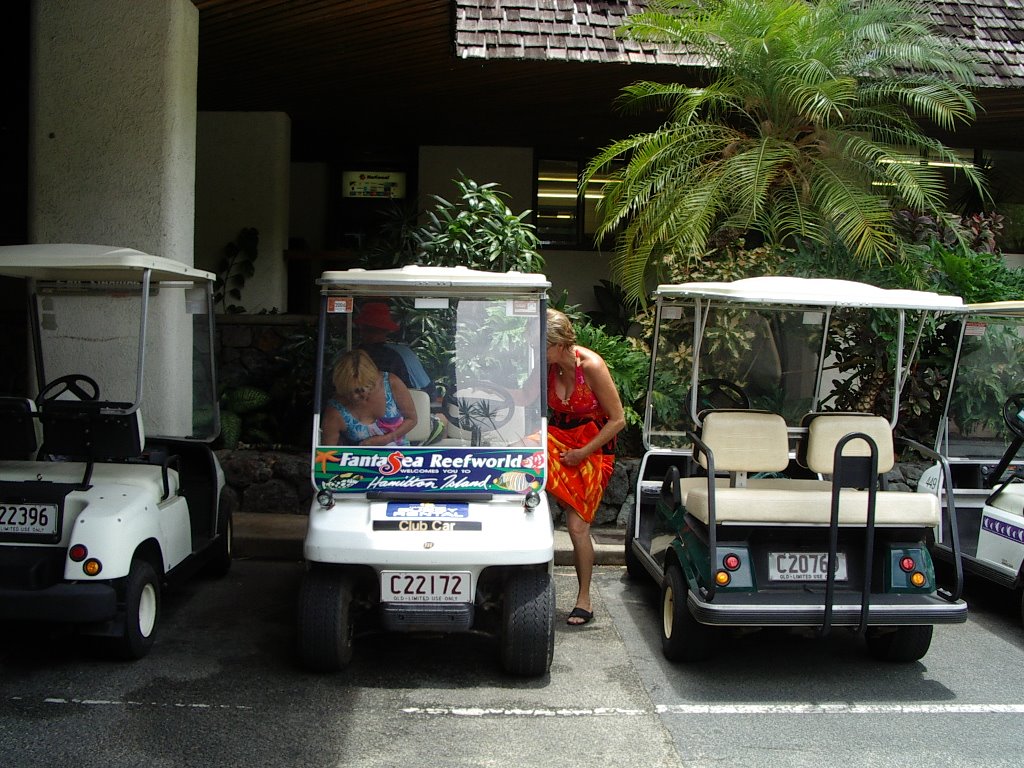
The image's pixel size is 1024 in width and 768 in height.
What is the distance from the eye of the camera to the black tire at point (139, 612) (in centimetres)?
449

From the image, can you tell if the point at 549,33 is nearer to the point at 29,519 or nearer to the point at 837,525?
the point at 837,525

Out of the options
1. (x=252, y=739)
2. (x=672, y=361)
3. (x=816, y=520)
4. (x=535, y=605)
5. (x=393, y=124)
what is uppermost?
(x=393, y=124)

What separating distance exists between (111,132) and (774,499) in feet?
17.1

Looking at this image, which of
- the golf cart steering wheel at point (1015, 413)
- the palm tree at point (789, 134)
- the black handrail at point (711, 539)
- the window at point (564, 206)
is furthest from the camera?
the window at point (564, 206)

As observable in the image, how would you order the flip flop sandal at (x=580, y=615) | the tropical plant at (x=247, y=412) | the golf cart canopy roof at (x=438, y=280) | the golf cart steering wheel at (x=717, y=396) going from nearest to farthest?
the golf cart canopy roof at (x=438, y=280)
the flip flop sandal at (x=580, y=615)
the golf cart steering wheel at (x=717, y=396)
the tropical plant at (x=247, y=412)

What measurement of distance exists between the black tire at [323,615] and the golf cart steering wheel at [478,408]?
0.94 metres

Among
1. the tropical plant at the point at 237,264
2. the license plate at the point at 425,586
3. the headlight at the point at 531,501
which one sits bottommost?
the license plate at the point at 425,586

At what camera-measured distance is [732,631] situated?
515 cm

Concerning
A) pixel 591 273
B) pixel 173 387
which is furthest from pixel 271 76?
pixel 591 273

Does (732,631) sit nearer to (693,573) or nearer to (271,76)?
(693,573)

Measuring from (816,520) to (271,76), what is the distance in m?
6.73

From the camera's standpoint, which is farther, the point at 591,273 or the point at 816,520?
the point at 591,273

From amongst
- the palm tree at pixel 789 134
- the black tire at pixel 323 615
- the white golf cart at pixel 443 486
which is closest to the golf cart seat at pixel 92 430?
the white golf cart at pixel 443 486

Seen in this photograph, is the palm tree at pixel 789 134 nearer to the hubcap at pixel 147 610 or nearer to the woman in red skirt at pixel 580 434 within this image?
the woman in red skirt at pixel 580 434
